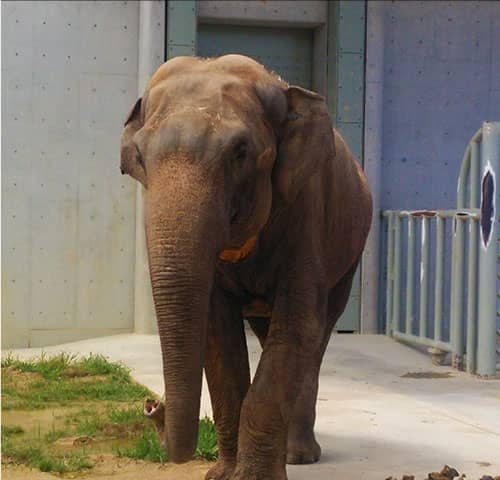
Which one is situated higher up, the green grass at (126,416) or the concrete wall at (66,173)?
A: the concrete wall at (66,173)

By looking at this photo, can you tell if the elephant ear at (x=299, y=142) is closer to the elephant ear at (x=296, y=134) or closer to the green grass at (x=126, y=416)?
the elephant ear at (x=296, y=134)

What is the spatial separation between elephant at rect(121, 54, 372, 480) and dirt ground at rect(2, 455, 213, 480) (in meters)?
0.34

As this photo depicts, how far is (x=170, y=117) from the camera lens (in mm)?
3859

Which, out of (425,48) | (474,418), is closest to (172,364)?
(474,418)

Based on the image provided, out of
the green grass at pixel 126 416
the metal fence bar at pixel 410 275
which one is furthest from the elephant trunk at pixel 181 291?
the metal fence bar at pixel 410 275

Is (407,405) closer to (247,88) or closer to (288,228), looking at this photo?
(288,228)

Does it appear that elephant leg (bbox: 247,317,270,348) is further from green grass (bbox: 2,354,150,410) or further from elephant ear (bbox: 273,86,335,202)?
green grass (bbox: 2,354,150,410)

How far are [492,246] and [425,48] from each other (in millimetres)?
3700

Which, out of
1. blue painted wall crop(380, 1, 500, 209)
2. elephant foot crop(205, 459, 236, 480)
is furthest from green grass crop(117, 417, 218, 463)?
blue painted wall crop(380, 1, 500, 209)

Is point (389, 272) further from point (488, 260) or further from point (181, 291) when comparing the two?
point (181, 291)

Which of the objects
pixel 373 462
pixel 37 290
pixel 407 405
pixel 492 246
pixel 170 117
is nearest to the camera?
pixel 170 117

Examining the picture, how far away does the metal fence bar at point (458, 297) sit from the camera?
30.1 ft

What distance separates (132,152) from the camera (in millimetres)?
4168

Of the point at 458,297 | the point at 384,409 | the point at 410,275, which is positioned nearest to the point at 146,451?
the point at 384,409
